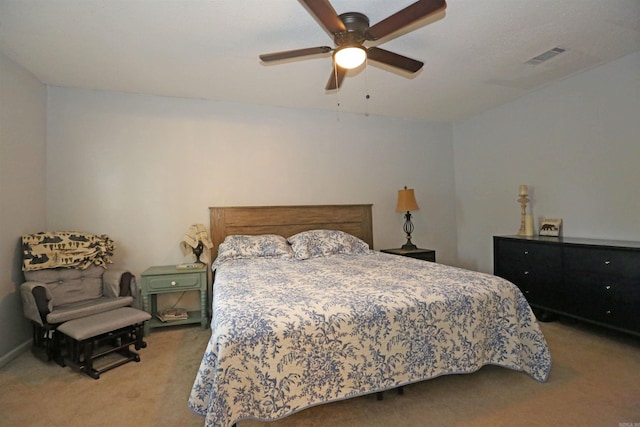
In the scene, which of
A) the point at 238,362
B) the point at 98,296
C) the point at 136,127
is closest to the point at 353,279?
the point at 238,362

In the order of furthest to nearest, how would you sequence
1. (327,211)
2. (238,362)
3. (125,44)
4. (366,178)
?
(366,178) < (327,211) < (125,44) < (238,362)

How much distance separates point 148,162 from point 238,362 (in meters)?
2.78

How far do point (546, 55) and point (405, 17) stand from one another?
1.91 m

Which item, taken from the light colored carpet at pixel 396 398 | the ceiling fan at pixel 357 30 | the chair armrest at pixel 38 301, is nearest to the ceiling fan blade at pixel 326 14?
the ceiling fan at pixel 357 30

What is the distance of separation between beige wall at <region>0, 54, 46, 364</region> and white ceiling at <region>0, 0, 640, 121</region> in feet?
0.79

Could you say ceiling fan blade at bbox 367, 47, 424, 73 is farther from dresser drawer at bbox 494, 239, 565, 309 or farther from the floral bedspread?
dresser drawer at bbox 494, 239, 565, 309

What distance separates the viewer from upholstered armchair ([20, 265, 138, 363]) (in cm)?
238

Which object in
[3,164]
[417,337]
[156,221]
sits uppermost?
[3,164]

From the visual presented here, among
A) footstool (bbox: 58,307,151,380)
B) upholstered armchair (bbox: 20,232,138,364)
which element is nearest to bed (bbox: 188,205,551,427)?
footstool (bbox: 58,307,151,380)

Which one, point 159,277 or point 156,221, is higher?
point 156,221

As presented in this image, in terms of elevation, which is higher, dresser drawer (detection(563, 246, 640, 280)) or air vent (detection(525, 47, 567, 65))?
air vent (detection(525, 47, 567, 65))

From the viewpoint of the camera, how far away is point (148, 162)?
135 inches

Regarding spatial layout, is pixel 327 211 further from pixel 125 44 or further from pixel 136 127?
pixel 125 44

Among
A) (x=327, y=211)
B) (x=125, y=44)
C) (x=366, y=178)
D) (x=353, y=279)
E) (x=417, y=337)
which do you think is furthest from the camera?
(x=366, y=178)
